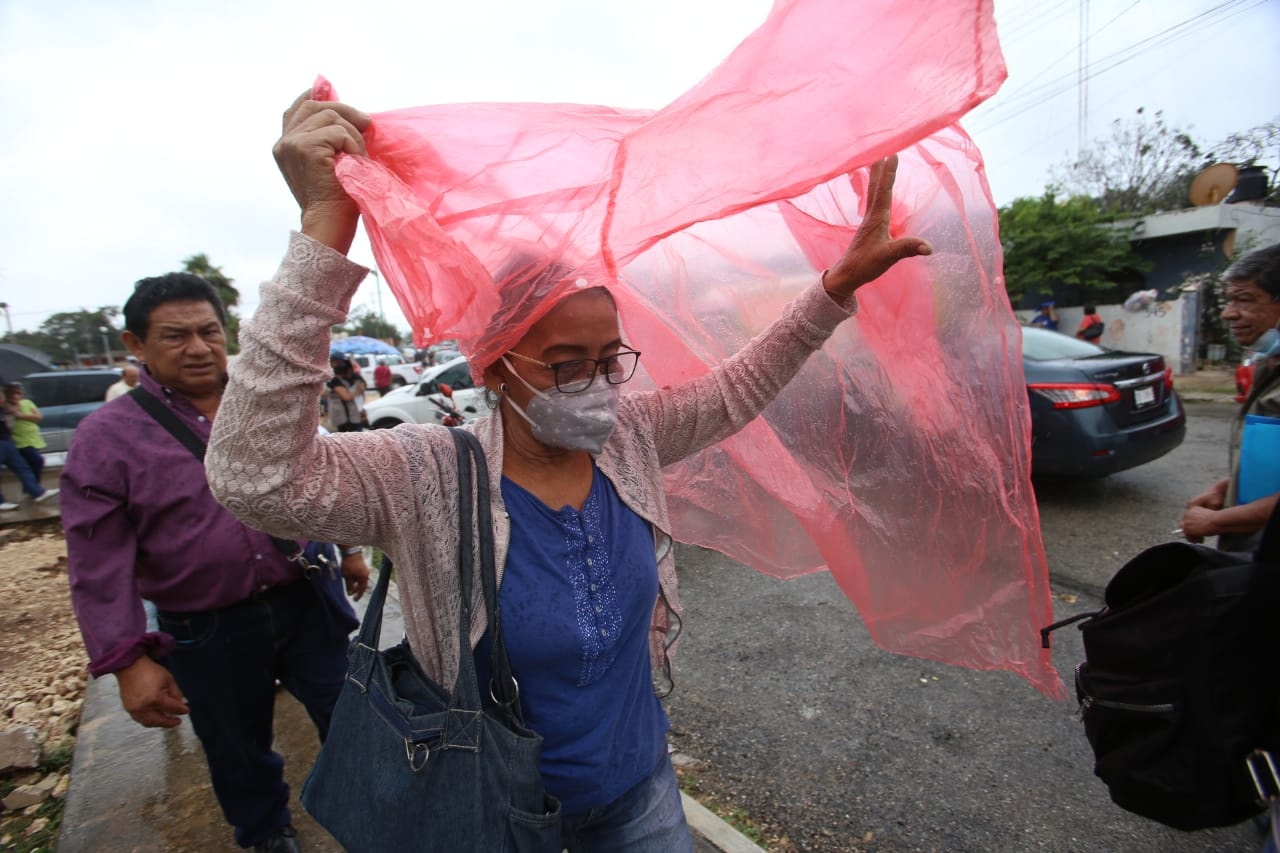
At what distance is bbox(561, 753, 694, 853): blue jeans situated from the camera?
145 cm

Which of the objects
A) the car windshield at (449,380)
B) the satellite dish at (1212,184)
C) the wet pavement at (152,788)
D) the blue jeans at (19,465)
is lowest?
the wet pavement at (152,788)

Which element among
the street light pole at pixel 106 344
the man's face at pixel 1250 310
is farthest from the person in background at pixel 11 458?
the street light pole at pixel 106 344

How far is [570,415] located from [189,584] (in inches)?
57.9

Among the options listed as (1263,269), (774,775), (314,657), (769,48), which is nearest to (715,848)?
(774,775)

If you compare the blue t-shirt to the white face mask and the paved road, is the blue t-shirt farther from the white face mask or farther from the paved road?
the paved road

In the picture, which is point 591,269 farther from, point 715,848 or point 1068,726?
point 1068,726

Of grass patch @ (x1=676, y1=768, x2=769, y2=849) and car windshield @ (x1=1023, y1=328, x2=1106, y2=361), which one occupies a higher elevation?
car windshield @ (x1=1023, y1=328, x2=1106, y2=361)

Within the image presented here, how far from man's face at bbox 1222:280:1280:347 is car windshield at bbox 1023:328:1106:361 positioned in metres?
2.57

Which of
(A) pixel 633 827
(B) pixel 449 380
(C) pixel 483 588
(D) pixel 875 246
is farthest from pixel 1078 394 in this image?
(B) pixel 449 380

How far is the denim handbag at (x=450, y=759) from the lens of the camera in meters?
1.16

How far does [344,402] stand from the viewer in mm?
7523

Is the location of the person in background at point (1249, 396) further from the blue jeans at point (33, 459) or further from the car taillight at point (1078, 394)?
the blue jeans at point (33, 459)

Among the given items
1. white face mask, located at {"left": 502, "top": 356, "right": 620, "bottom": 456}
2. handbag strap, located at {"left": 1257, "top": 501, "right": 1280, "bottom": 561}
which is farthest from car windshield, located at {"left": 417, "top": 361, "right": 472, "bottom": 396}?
handbag strap, located at {"left": 1257, "top": 501, "right": 1280, "bottom": 561}

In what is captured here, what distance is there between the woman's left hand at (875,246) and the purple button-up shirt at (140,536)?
1819 mm
